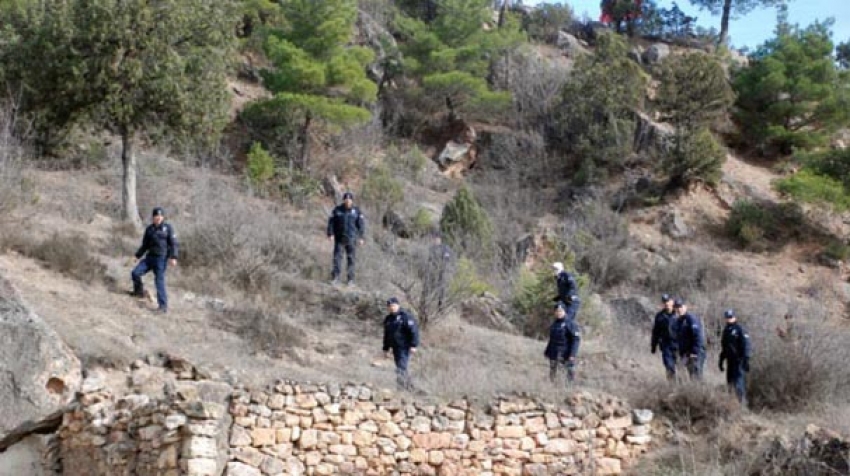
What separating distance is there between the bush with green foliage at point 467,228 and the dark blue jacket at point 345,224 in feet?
22.3

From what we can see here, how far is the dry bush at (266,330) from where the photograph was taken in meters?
15.4

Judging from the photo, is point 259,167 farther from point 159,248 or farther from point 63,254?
point 159,248

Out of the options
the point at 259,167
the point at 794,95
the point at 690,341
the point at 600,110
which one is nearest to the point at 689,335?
the point at 690,341

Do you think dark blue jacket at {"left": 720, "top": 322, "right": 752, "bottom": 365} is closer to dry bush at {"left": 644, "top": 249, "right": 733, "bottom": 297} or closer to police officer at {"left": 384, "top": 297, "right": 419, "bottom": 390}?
police officer at {"left": 384, "top": 297, "right": 419, "bottom": 390}

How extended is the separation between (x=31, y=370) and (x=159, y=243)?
10.5 feet

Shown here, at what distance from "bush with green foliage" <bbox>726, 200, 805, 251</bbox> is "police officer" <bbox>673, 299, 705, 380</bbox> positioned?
1697 centimetres

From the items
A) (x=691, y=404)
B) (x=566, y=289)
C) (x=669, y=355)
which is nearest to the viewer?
(x=691, y=404)

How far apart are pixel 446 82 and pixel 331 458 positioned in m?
26.4

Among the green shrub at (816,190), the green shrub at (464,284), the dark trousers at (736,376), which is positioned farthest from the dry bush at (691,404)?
the green shrub at (816,190)

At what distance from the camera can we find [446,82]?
117 feet

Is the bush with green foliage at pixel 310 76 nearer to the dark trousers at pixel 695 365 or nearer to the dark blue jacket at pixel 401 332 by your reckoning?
the dark blue jacket at pixel 401 332

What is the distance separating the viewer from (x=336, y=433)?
10.3 meters

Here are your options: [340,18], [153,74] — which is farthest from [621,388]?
[340,18]

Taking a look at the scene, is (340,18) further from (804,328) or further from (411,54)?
(804,328)
